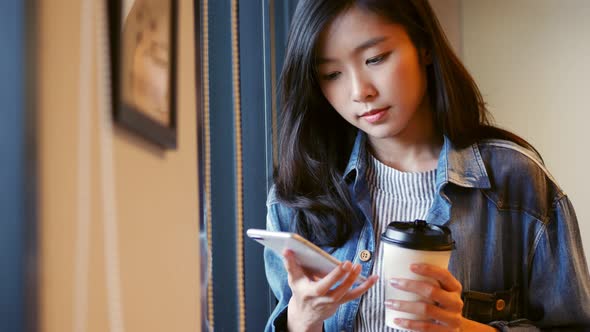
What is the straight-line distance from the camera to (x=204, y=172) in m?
0.59

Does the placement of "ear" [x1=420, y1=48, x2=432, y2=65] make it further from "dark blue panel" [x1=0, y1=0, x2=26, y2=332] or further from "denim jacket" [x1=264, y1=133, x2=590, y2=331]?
"dark blue panel" [x1=0, y1=0, x2=26, y2=332]

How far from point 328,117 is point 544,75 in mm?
1311

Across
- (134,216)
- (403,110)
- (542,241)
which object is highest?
(403,110)

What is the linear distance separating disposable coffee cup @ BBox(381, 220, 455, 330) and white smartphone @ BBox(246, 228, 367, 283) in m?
0.05

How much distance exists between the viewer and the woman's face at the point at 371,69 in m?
1.10

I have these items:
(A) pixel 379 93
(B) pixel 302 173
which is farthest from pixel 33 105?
(B) pixel 302 173

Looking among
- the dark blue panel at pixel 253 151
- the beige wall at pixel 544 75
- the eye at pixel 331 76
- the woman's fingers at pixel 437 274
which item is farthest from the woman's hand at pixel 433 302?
the beige wall at pixel 544 75

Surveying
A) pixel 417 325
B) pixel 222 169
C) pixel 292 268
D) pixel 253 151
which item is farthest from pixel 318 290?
pixel 253 151

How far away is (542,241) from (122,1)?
0.95 m

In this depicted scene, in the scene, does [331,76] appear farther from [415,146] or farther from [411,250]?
[411,250]

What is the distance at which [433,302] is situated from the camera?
93 centimetres

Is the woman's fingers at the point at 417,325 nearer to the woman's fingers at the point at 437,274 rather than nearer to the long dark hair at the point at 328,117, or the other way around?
the woman's fingers at the point at 437,274

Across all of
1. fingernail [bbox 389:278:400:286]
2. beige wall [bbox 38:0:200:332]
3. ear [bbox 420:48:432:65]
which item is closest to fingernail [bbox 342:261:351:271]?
fingernail [bbox 389:278:400:286]

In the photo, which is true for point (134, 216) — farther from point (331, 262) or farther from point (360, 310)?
point (360, 310)
